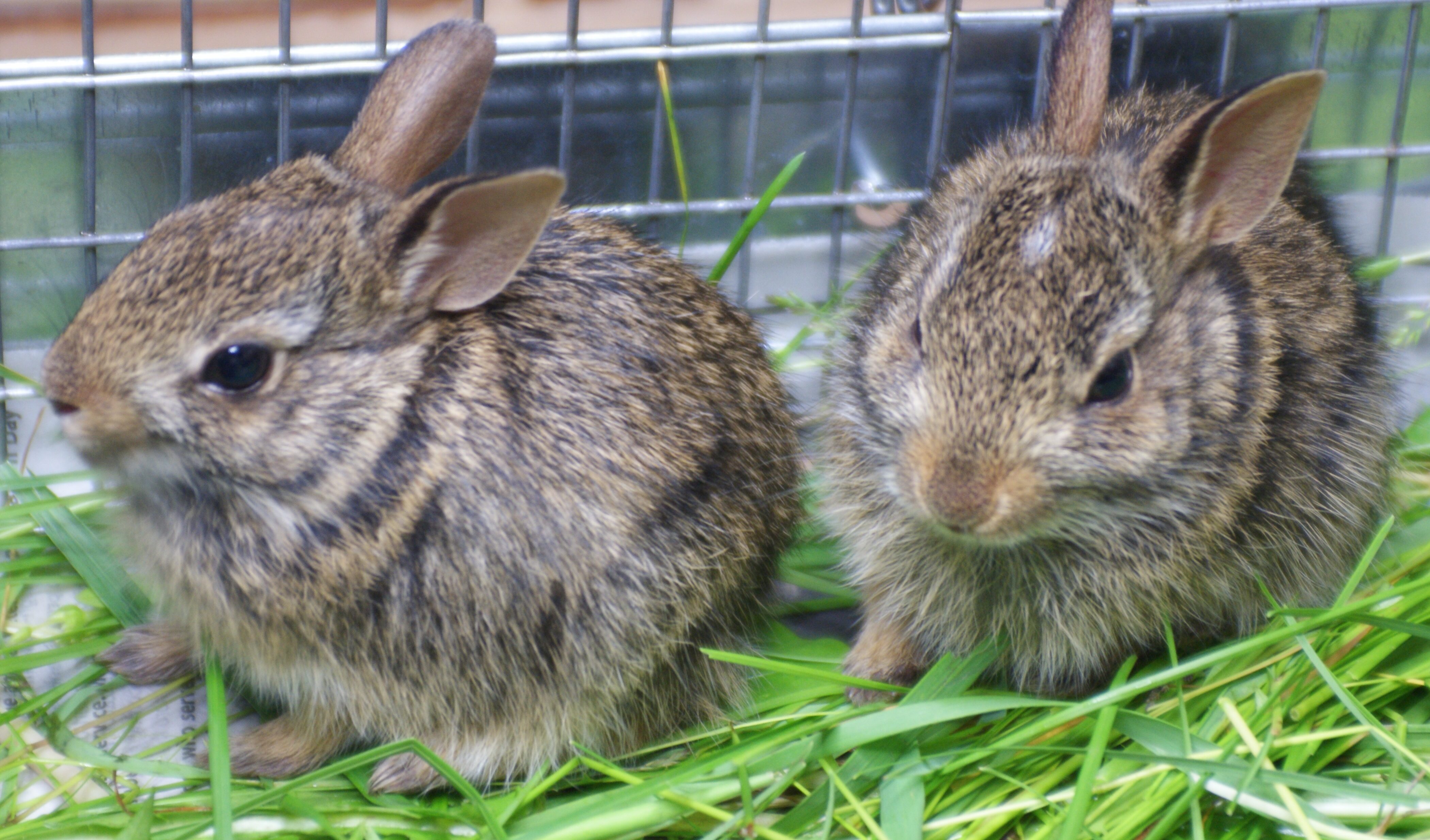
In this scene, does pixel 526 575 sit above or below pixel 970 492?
below

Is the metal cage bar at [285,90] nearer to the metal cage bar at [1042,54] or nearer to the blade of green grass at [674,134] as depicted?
the blade of green grass at [674,134]

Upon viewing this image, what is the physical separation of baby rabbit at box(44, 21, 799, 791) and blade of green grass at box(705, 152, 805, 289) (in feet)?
1.56

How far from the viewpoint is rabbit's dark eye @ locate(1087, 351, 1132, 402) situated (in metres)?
1.85

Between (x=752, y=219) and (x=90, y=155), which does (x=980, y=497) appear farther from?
(x=90, y=155)

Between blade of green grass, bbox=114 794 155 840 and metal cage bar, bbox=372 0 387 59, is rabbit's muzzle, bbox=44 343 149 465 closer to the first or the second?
blade of green grass, bbox=114 794 155 840

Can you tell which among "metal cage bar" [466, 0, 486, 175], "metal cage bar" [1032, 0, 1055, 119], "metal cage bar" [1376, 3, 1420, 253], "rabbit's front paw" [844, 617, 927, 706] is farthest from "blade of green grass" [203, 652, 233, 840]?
"metal cage bar" [1376, 3, 1420, 253]

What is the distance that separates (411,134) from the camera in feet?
7.07

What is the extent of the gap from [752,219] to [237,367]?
1190mm

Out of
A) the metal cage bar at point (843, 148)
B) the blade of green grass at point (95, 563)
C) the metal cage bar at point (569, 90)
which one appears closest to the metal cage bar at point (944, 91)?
the metal cage bar at point (843, 148)

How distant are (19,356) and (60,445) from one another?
0.31 meters

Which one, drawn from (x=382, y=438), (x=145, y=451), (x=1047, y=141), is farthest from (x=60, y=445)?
(x=1047, y=141)

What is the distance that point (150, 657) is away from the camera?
2.35 m

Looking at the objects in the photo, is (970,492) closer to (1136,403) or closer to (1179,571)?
(1136,403)

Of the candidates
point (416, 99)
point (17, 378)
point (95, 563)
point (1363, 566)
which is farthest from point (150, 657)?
point (1363, 566)
